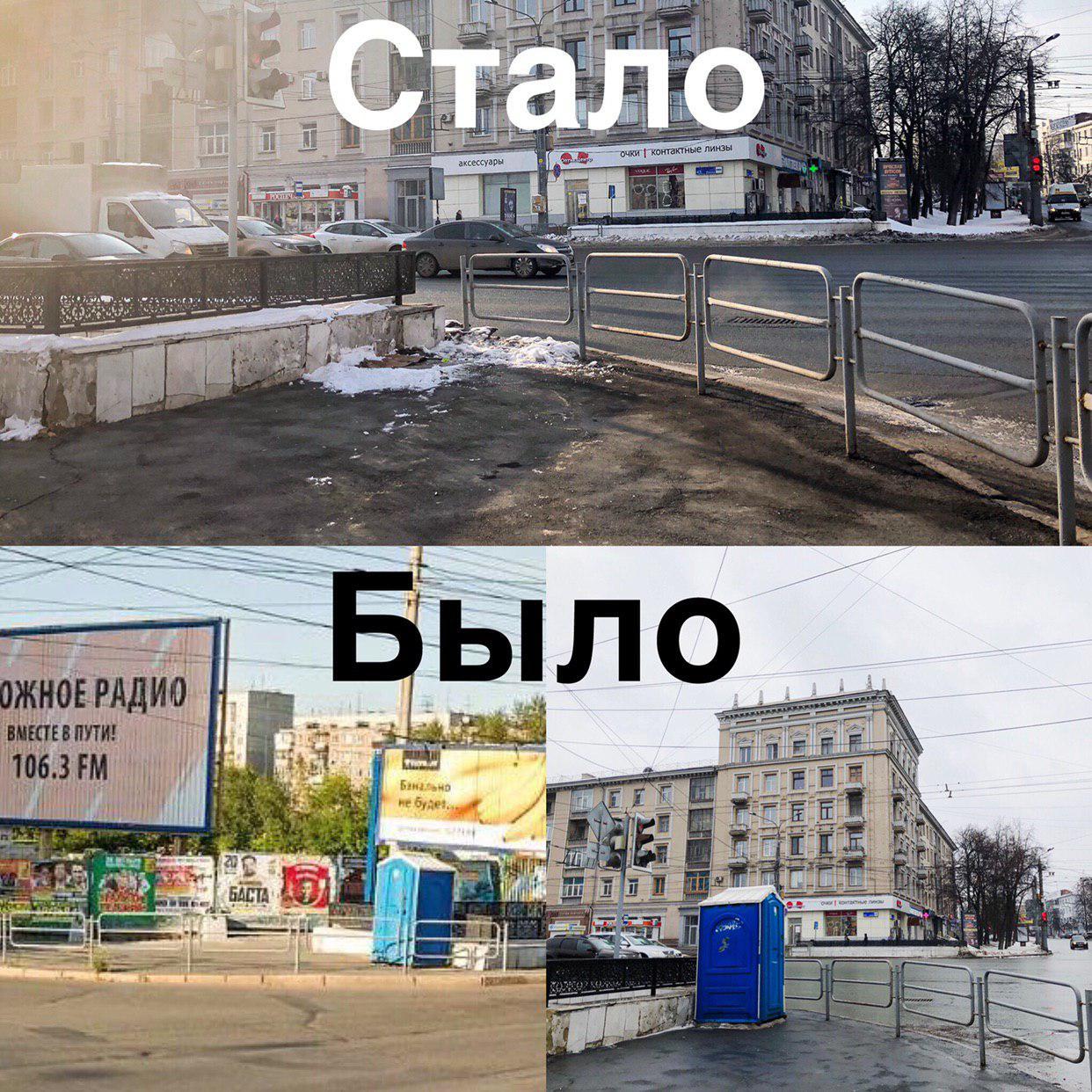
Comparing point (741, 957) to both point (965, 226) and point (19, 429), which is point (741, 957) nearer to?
point (19, 429)

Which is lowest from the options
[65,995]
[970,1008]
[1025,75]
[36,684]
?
[65,995]

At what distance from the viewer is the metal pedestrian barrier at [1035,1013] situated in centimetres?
691

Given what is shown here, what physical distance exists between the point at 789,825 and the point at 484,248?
1714cm

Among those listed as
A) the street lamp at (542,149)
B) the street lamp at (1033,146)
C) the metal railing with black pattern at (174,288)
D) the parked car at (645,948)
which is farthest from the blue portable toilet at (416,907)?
the street lamp at (1033,146)

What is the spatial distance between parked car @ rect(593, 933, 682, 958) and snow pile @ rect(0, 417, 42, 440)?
485 centimetres

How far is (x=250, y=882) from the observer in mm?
23156

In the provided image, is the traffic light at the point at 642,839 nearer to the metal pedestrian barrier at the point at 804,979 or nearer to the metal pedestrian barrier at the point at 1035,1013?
the metal pedestrian barrier at the point at 804,979

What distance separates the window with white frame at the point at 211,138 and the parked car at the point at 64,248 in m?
39.3

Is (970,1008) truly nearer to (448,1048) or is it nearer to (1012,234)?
(448,1048)

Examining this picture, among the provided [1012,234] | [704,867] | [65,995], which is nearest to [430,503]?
[704,867]

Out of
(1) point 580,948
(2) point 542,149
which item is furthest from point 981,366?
(2) point 542,149

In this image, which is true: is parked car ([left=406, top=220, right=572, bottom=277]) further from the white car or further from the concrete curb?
the concrete curb

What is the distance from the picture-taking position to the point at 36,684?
1480 centimetres

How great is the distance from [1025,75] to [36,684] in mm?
43323
